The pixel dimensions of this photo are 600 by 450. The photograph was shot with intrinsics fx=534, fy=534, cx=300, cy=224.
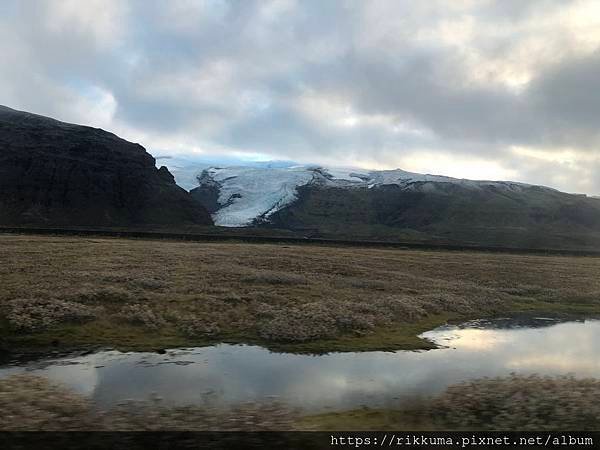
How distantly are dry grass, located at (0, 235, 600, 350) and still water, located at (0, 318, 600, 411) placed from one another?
4.29 metres

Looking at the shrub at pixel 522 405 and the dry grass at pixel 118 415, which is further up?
the shrub at pixel 522 405

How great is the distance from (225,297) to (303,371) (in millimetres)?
16375

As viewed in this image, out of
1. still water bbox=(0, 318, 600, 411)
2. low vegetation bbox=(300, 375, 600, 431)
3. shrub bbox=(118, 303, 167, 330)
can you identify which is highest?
low vegetation bbox=(300, 375, 600, 431)

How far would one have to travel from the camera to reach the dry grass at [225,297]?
→ 108ft

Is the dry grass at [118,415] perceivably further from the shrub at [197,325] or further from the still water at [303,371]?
the shrub at [197,325]

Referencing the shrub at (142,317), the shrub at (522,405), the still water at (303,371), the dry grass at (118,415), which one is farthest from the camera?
the shrub at (142,317)

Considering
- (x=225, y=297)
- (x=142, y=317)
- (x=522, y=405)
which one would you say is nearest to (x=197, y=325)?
(x=142, y=317)

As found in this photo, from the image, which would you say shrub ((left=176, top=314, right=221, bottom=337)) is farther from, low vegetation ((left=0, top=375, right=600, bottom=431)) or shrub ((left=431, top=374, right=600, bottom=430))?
shrub ((left=431, top=374, right=600, bottom=430))

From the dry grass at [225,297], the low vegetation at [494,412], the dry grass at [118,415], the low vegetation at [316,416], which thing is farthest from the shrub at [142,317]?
the low vegetation at [494,412]

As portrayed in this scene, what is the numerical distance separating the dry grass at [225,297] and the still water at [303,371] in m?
4.29

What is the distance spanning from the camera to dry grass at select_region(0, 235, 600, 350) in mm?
32938

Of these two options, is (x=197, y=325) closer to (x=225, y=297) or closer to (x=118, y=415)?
(x=225, y=297)

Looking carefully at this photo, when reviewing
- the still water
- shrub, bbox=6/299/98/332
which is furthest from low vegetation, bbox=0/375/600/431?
shrub, bbox=6/299/98/332

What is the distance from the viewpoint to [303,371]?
25.8 m
